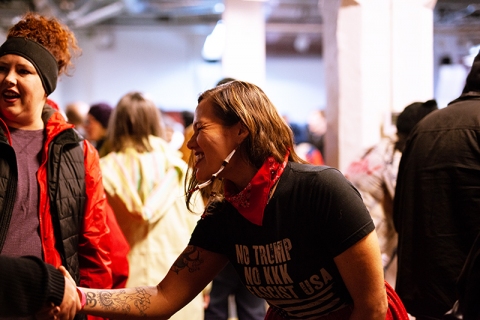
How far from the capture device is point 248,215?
182cm

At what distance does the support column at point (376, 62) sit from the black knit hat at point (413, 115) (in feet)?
3.22

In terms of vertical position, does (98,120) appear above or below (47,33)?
below

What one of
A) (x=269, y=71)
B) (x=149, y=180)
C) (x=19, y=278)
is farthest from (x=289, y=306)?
(x=269, y=71)

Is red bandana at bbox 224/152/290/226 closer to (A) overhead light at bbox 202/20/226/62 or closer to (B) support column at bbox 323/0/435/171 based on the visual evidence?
(B) support column at bbox 323/0/435/171

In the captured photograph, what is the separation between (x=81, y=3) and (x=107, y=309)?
841cm

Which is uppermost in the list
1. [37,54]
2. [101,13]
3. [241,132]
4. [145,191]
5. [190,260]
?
[101,13]

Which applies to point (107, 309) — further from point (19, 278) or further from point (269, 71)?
point (269, 71)

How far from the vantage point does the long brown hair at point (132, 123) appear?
359 cm

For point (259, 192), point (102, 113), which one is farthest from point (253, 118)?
point (102, 113)

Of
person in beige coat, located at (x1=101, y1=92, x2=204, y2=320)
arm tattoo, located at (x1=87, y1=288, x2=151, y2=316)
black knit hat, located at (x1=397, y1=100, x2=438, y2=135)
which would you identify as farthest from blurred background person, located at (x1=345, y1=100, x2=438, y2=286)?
arm tattoo, located at (x1=87, y1=288, x2=151, y2=316)

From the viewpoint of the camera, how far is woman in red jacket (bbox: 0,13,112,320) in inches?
84.7

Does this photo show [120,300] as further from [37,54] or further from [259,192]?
[37,54]

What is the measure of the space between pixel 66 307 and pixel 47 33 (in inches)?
46.5

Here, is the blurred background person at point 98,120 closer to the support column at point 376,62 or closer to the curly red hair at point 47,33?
the support column at point 376,62
